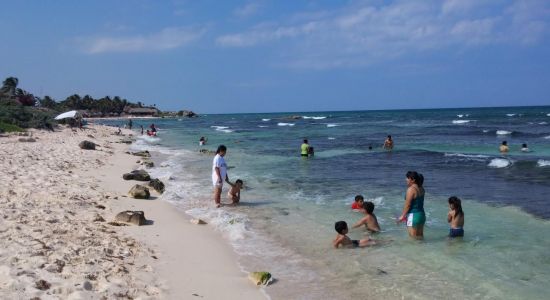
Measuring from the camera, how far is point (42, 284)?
4.82 m

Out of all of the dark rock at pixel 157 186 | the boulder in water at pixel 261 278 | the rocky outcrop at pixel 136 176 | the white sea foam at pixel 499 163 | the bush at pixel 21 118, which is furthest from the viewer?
the bush at pixel 21 118

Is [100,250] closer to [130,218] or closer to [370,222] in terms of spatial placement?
[130,218]

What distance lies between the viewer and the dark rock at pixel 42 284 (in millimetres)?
4756

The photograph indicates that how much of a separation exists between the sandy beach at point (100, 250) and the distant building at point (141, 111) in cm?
12013

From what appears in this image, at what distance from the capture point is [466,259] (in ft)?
23.5

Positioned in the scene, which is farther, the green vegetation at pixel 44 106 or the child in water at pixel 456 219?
the green vegetation at pixel 44 106

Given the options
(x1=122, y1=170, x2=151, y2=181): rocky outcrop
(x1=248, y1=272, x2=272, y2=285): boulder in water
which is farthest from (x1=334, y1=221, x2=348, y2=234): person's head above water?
(x1=122, y1=170, x2=151, y2=181): rocky outcrop

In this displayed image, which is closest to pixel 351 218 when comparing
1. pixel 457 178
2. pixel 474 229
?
pixel 474 229

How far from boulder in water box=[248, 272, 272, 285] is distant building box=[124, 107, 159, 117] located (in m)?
127

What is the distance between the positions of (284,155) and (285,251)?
1775 cm

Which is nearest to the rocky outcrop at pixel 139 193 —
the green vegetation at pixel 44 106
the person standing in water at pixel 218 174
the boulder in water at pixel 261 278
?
the person standing in water at pixel 218 174

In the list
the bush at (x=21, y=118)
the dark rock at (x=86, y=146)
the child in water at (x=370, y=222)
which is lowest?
the child in water at (x=370, y=222)

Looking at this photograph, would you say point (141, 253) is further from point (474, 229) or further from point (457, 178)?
point (457, 178)

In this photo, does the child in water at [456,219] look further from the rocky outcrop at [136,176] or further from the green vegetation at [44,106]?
the green vegetation at [44,106]
